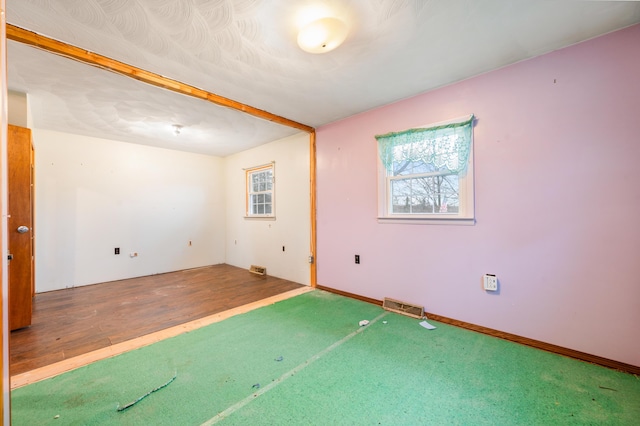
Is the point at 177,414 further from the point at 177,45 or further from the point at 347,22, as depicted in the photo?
the point at 347,22

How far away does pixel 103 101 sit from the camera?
280cm

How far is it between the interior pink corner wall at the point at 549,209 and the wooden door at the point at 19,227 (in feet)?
12.5

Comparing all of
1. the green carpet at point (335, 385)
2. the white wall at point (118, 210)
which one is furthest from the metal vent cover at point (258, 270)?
the green carpet at point (335, 385)

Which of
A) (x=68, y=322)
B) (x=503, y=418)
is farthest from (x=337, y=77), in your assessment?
(x=68, y=322)

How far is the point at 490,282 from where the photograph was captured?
2.26 meters

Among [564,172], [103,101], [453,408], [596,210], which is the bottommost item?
[453,408]

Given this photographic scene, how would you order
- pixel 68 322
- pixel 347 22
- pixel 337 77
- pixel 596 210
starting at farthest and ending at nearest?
pixel 68 322 → pixel 337 77 → pixel 596 210 → pixel 347 22

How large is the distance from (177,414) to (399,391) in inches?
52.1

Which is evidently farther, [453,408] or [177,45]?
[177,45]

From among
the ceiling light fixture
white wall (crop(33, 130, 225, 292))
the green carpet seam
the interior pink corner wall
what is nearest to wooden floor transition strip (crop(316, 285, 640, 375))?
the interior pink corner wall

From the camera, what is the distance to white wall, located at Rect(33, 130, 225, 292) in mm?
3689

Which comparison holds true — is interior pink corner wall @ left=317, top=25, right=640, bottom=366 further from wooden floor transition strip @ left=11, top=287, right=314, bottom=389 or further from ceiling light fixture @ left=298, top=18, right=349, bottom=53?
wooden floor transition strip @ left=11, top=287, right=314, bottom=389

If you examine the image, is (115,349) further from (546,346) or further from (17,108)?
(546,346)

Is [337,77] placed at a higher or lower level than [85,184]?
higher
